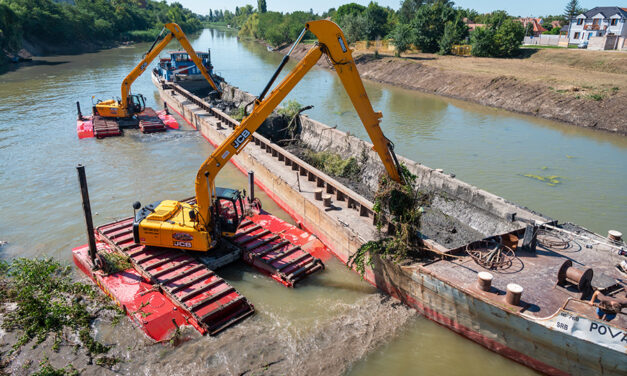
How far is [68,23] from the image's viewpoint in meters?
65.9

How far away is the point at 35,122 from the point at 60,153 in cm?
784

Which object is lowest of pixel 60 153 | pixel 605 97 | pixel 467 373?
pixel 467 373

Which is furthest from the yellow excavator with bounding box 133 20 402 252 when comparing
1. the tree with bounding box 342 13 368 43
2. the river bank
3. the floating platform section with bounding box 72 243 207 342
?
the tree with bounding box 342 13 368 43

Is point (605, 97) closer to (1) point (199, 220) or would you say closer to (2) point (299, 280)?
(2) point (299, 280)

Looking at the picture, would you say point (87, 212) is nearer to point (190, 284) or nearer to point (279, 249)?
point (190, 284)

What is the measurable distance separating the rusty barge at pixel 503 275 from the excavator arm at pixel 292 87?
110 inches

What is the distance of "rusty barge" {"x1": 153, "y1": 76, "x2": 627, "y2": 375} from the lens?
22.6ft

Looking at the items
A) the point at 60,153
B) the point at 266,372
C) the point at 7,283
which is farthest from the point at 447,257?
the point at 60,153

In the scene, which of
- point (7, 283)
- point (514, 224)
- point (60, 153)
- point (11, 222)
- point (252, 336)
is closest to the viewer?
point (252, 336)

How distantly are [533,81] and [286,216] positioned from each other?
91.9 ft

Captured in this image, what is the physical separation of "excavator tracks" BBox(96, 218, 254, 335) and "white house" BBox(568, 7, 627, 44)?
64.1m

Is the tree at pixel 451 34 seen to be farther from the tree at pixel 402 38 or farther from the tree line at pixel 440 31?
the tree at pixel 402 38

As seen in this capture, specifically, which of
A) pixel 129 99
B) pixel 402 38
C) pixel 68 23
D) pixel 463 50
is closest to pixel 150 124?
pixel 129 99

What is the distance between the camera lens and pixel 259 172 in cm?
1658
